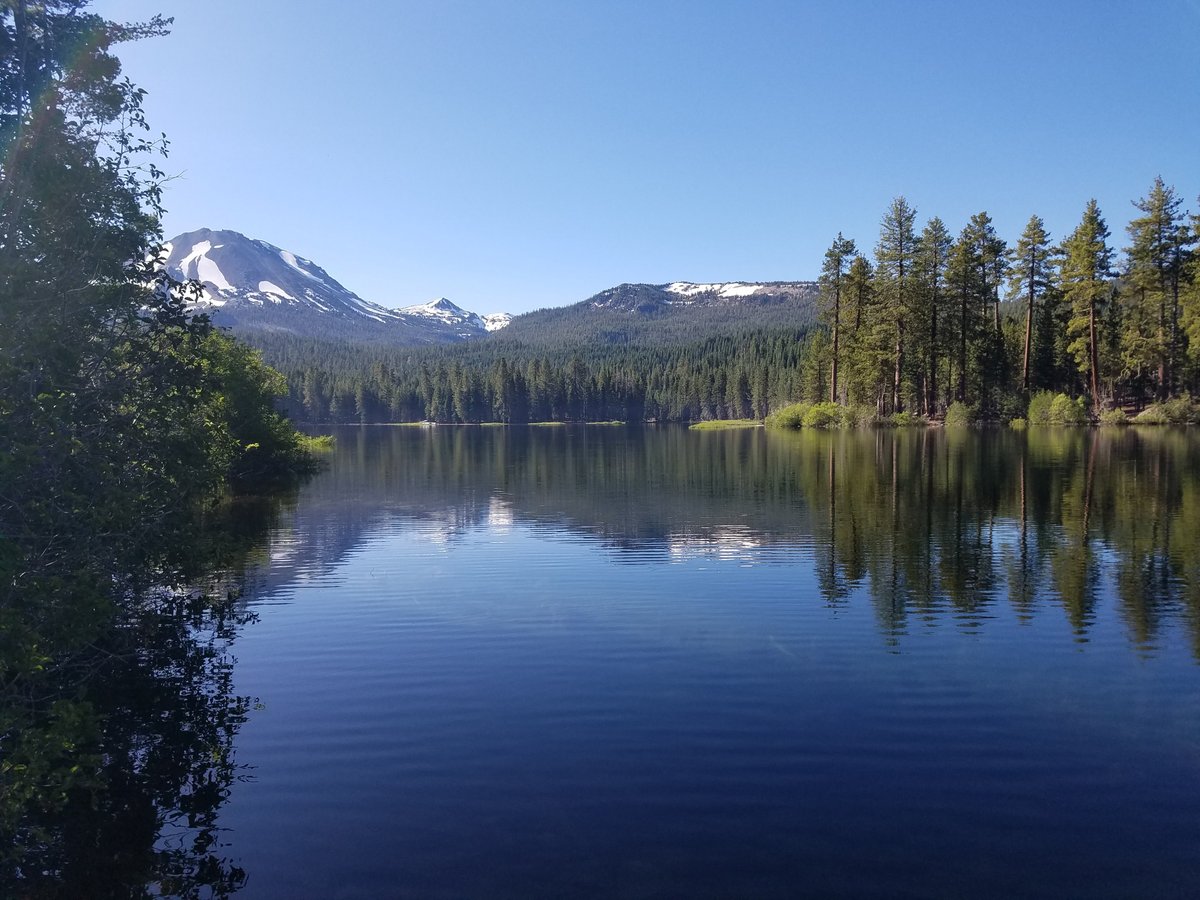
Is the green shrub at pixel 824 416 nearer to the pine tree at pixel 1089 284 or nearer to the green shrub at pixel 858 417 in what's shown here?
the green shrub at pixel 858 417

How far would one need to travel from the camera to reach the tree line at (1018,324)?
2776 inches

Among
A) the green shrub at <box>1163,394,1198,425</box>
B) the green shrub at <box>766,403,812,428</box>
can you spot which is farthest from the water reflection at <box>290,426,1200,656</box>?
the green shrub at <box>766,403,812,428</box>

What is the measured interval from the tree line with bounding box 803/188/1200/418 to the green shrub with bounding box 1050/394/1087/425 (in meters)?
2.15

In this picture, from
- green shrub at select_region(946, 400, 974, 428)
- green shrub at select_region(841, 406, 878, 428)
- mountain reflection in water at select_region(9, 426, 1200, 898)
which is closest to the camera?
mountain reflection in water at select_region(9, 426, 1200, 898)

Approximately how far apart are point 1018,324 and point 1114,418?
22625 millimetres

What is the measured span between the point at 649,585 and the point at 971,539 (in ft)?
32.9

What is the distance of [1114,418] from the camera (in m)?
69.8

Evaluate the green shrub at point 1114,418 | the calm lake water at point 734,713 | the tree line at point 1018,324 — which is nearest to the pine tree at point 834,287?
the tree line at point 1018,324

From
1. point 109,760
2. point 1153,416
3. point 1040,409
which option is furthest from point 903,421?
point 109,760

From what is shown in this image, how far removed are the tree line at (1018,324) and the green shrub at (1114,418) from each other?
1.85m

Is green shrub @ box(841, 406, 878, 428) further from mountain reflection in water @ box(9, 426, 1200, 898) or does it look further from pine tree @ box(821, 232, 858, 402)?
mountain reflection in water @ box(9, 426, 1200, 898)

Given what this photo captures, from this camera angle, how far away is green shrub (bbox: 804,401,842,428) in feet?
285

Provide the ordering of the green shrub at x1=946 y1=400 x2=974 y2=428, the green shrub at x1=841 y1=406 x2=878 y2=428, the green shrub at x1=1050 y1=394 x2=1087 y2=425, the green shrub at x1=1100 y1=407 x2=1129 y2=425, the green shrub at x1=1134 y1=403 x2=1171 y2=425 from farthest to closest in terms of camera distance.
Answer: the green shrub at x1=841 y1=406 x2=878 y2=428
the green shrub at x1=946 y1=400 x2=974 y2=428
the green shrub at x1=1050 y1=394 x2=1087 y2=425
the green shrub at x1=1100 y1=407 x2=1129 y2=425
the green shrub at x1=1134 y1=403 x2=1171 y2=425

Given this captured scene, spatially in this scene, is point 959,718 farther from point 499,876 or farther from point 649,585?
point 649,585
